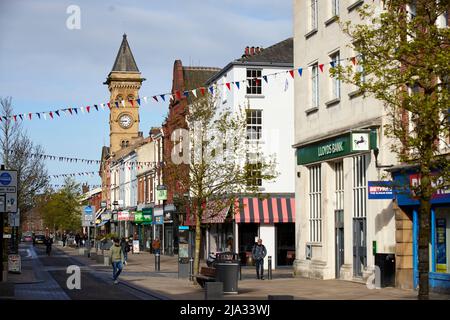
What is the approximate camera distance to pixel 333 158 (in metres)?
32.1

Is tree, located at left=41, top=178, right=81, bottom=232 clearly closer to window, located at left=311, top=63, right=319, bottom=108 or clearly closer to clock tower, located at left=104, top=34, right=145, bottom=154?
clock tower, located at left=104, top=34, right=145, bottom=154

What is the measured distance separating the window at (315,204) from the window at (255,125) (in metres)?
11.5

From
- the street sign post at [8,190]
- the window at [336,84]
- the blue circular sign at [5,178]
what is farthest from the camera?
the window at [336,84]

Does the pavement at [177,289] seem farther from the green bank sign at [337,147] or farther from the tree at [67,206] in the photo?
the tree at [67,206]

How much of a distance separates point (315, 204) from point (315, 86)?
5.03 metres

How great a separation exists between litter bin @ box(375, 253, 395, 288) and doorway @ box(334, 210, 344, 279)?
489 centimetres

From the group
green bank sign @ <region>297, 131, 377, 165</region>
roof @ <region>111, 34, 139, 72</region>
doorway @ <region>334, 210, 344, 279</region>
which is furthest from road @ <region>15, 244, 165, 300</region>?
roof @ <region>111, 34, 139, 72</region>

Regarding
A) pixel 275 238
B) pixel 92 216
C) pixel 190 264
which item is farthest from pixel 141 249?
pixel 190 264

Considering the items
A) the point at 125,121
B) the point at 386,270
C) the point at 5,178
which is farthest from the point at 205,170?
the point at 125,121

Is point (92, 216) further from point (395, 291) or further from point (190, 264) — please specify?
point (395, 291)

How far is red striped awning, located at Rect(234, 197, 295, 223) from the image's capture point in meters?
45.4

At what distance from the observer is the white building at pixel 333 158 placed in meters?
28.5

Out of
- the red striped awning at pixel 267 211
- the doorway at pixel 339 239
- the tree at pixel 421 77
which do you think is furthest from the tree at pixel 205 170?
the tree at pixel 421 77
